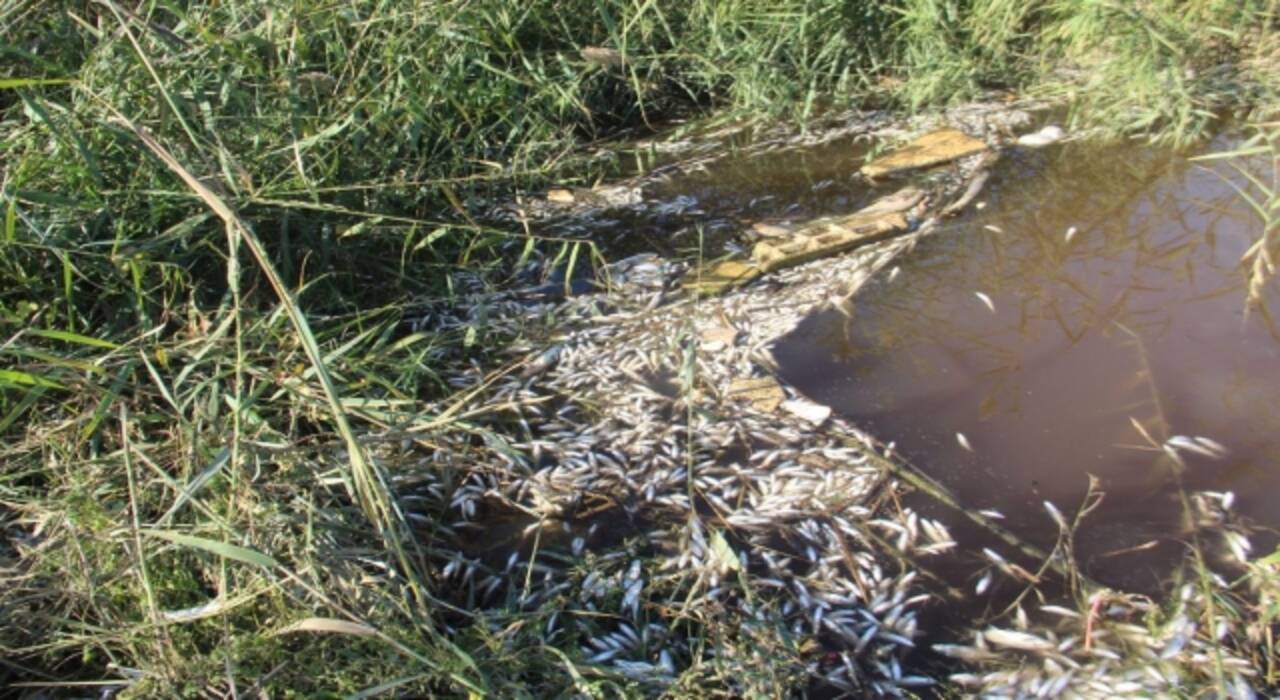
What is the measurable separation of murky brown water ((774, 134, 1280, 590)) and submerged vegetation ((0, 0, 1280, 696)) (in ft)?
0.97

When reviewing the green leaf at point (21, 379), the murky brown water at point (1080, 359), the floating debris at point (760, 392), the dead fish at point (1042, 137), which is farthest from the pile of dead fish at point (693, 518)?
the dead fish at point (1042, 137)

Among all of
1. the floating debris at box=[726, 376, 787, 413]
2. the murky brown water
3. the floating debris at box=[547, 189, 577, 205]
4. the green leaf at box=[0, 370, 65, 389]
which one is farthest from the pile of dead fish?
the floating debris at box=[547, 189, 577, 205]

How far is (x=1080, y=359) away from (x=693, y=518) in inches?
47.2

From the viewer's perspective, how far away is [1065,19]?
483 centimetres

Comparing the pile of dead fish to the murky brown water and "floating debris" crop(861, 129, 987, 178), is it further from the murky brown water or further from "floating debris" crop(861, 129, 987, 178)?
"floating debris" crop(861, 129, 987, 178)

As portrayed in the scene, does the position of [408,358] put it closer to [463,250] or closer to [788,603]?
[463,250]

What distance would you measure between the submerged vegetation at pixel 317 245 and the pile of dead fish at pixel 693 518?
7cm

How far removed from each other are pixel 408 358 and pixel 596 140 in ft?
6.67

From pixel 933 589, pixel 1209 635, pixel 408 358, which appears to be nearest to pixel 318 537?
pixel 408 358

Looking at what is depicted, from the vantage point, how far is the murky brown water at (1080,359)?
8.24 feet

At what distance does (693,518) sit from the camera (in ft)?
8.20

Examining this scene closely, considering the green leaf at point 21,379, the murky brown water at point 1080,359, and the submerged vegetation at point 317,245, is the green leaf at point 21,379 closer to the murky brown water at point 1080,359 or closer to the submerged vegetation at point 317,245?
the submerged vegetation at point 317,245

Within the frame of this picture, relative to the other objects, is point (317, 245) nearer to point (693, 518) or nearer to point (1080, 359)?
point (693, 518)

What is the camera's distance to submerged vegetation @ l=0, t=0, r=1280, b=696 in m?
2.12
